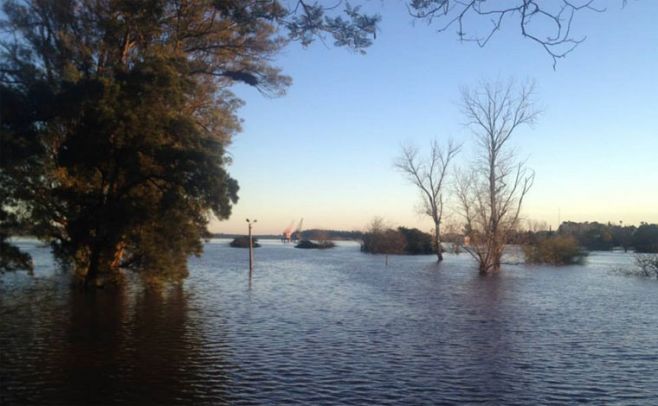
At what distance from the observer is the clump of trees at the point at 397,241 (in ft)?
265

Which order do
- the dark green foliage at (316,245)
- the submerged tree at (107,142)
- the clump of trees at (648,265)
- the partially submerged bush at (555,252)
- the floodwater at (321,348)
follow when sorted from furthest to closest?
the dark green foliage at (316,245) → the partially submerged bush at (555,252) → the clump of trees at (648,265) → the submerged tree at (107,142) → the floodwater at (321,348)

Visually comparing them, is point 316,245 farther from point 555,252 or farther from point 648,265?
point 648,265

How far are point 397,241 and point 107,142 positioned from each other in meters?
63.5

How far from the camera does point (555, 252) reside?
165ft

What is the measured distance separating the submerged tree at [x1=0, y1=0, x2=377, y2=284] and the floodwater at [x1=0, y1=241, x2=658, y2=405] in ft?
7.69

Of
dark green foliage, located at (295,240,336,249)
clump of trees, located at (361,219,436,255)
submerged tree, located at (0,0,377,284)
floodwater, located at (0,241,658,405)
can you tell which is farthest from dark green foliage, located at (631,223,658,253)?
submerged tree, located at (0,0,377,284)

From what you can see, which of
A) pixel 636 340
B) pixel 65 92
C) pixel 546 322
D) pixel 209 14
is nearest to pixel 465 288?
pixel 546 322

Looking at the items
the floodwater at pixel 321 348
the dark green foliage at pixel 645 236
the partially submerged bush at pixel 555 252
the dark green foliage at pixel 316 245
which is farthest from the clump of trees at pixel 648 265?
the dark green foliage at pixel 316 245

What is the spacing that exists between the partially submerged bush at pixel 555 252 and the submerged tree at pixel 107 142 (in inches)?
1417

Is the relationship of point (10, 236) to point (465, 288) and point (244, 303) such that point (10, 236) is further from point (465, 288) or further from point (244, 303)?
point (465, 288)

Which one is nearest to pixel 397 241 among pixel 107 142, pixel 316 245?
pixel 316 245

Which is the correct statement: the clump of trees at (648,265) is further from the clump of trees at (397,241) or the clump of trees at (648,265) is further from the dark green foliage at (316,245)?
the dark green foliage at (316,245)

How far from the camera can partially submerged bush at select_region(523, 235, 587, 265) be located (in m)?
50.4

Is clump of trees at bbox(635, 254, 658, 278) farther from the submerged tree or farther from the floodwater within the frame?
the submerged tree
